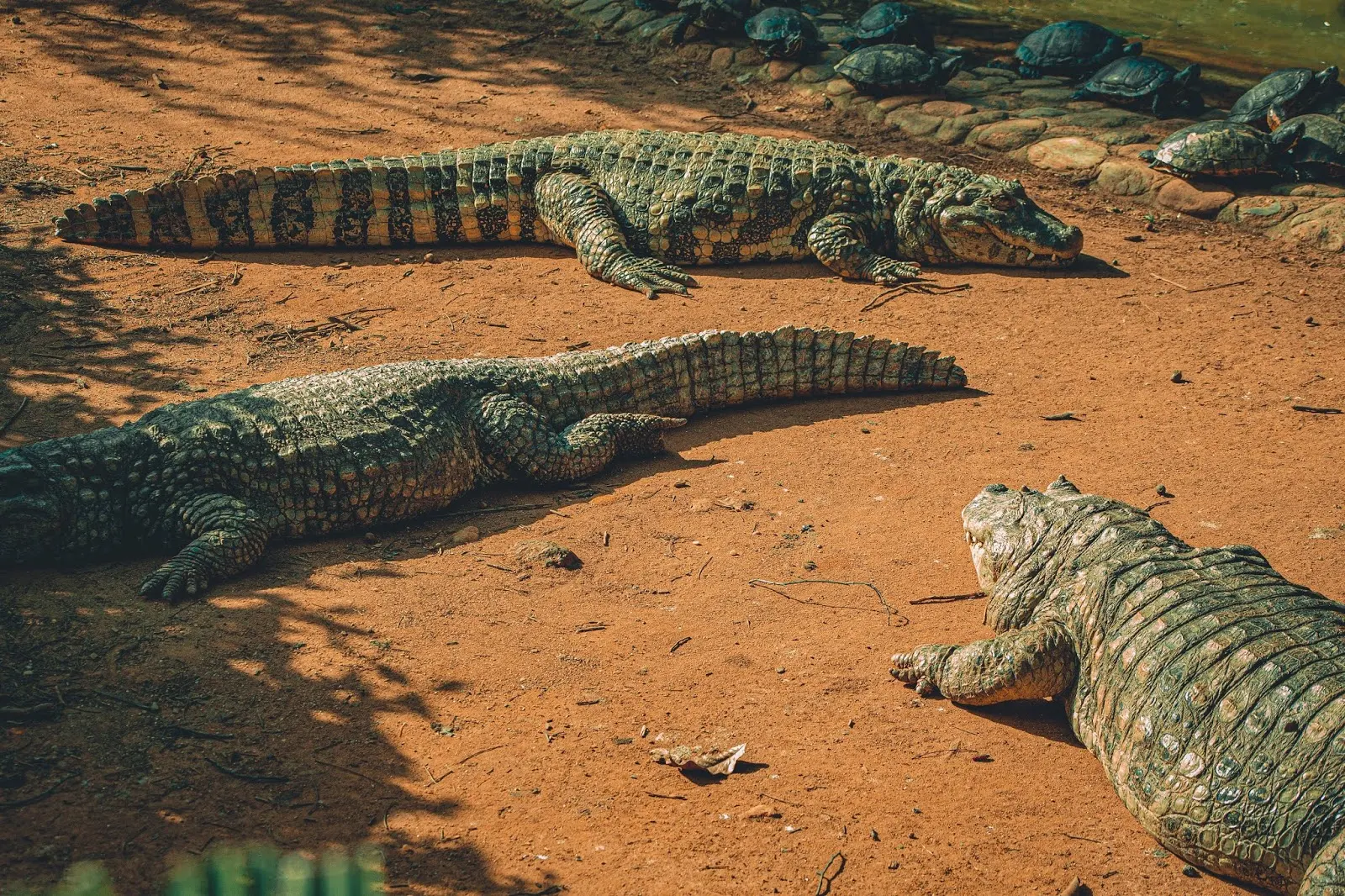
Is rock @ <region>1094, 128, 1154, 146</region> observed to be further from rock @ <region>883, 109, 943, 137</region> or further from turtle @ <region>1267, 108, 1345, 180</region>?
rock @ <region>883, 109, 943, 137</region>

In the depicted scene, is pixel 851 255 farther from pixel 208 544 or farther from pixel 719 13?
pixel 719 13

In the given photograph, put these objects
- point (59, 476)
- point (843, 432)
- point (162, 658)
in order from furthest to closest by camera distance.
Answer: point (843, 432)
point (59, 476)
point (162, 658)

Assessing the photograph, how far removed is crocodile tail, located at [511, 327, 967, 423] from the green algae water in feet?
32.4

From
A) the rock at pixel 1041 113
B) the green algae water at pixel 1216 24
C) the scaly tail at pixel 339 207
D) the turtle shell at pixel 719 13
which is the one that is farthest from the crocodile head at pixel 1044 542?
the green algae water at pixel 1216 24

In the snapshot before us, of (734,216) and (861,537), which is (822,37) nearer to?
(734,216)

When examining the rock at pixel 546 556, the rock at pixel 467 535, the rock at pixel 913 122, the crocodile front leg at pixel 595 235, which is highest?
the rock at pixel 913 122

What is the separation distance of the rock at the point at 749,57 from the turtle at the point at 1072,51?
3.02 metres

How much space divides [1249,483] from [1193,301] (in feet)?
9.74

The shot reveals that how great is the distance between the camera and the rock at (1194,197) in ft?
32.9

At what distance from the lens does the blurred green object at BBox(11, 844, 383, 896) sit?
3.40m

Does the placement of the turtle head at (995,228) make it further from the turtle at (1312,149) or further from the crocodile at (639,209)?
the turtle at (1312,149)

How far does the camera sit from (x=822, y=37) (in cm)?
1382

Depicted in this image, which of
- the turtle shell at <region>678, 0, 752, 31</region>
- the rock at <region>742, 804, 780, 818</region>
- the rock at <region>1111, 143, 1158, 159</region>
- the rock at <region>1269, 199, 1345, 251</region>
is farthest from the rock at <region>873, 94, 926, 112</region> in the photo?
the rock at <region>742, 804, 780, 818</region>

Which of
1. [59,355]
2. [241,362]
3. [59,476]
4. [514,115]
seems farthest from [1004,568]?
[514,115]
